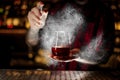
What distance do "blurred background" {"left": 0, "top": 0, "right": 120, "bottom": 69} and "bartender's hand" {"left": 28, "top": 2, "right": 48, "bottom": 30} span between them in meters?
0.12

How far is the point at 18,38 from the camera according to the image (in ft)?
20.9

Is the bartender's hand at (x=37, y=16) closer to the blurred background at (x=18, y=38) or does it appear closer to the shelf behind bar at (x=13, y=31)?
the blurred background at (x=18, y=38)

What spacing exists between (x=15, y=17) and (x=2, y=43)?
2.33 ft

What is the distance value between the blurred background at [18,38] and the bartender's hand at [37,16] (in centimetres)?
12

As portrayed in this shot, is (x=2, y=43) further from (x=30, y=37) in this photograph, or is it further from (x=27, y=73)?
(x=27, y=73)

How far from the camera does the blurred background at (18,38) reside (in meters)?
6.36

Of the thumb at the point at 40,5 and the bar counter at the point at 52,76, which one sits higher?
the thumb at the point at 40,5

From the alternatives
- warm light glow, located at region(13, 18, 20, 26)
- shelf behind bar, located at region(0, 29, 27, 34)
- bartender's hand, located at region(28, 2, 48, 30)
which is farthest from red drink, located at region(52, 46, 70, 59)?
warm light glow, located at region(13, 18, 20, 26)

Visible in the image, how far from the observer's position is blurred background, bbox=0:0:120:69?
6359 millimetres

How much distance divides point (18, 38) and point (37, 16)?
74 cm

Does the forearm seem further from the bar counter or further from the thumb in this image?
the bar counter

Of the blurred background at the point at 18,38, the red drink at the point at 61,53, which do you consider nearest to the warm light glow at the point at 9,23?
the blurred background at the point at 18,38

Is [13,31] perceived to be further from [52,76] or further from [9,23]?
[52,76]

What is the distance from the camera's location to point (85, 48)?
6445 millimetres
